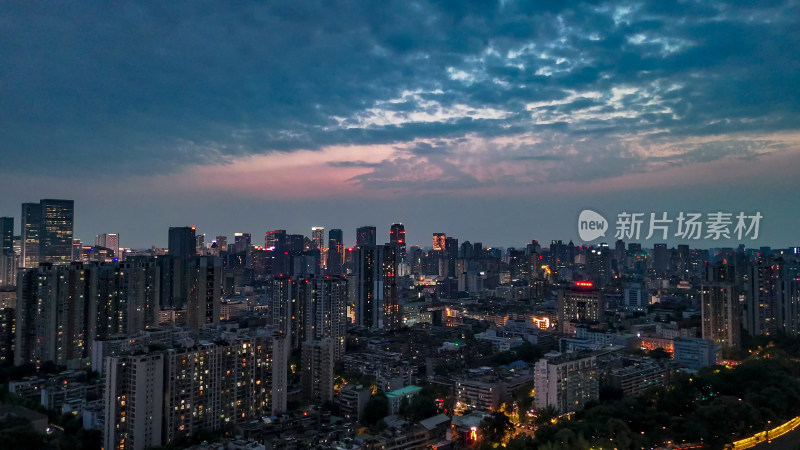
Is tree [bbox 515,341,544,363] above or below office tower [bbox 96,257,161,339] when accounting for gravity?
below

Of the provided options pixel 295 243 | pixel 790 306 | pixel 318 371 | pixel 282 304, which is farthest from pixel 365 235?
pixel 318 371

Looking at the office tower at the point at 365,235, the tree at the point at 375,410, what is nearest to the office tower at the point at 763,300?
the tree at the point at 375,410

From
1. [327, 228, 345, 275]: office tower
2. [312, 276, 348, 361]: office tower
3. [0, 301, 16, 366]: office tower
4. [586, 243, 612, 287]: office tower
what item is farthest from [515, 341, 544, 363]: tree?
[327, 228, 345, 275]: office tower

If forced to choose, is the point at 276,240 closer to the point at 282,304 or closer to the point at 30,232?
the point at 30,232

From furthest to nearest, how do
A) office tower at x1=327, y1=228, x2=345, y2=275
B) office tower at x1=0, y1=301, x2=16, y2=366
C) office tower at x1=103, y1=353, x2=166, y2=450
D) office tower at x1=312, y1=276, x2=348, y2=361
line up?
office tower at x1=327, y1=228, x2=345, y2=275, office tower at x1=312, y1=276, x2=348, y2=361, office tower at x1=0, y1=301, x2=16, y2=366, office tower at x1=103, y1=353, x2=166, y2=450

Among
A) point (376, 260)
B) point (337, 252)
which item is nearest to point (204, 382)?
point (376, 260)

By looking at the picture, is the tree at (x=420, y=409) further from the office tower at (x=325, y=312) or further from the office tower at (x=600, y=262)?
the office tower at (x=600, y=262)

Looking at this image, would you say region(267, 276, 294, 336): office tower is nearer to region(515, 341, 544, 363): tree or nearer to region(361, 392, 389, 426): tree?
region(361, 392, 389, 426): tree
